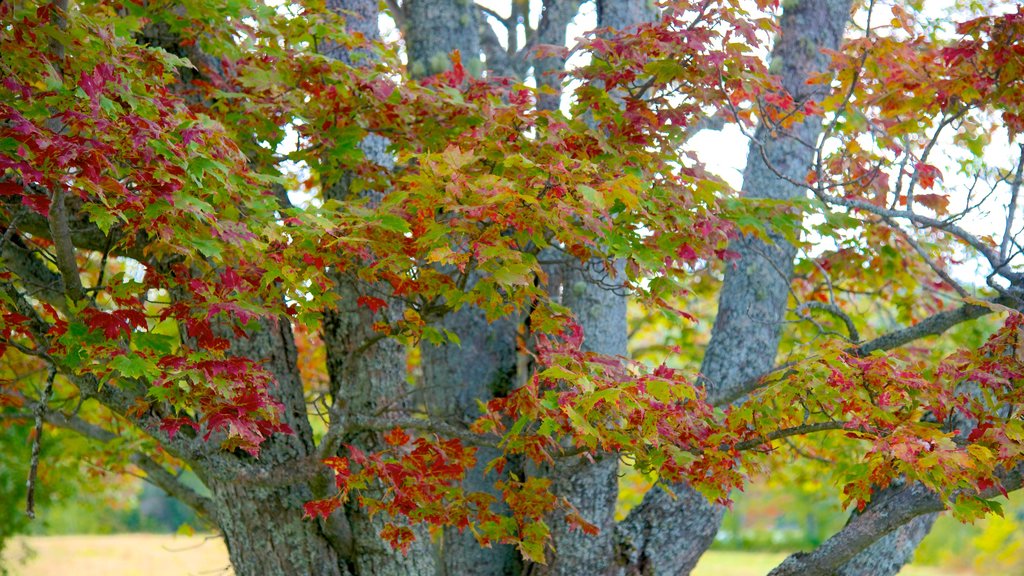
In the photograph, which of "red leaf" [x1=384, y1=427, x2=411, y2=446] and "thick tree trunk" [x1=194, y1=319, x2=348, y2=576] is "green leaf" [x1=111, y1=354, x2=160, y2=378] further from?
"thick tree trunk" [x1=194, y1=319, x2=348, y2=576]

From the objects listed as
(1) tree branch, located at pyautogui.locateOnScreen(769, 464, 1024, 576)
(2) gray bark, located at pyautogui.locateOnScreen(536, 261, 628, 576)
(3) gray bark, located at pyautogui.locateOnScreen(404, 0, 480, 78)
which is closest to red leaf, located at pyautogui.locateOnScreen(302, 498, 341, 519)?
(2) gray bark, located at pyautogui.locateOnScreen(536, 261, 628, 576)

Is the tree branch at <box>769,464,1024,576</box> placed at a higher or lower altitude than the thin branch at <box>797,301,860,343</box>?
lower

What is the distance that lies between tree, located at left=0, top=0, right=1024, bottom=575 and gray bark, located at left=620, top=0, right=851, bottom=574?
0.02 m

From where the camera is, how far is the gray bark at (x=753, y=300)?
16.3 ft

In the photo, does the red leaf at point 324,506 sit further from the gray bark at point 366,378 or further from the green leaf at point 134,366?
the green leaf at point 134,366

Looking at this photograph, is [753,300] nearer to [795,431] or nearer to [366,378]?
[795,431]

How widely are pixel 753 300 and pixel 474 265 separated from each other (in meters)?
2.08

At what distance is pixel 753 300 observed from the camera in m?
5.24

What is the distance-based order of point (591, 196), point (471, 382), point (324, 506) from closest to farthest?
point (591, 196) < point (324, 506) < point (471, 382)

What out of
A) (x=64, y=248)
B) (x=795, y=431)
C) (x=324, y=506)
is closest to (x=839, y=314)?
(x=795, y=431)

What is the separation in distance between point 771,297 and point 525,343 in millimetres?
1400

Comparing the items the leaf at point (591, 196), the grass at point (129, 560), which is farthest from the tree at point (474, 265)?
the grass at point (129, 560)

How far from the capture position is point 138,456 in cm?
571

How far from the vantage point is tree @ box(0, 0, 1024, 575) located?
10.5ft
